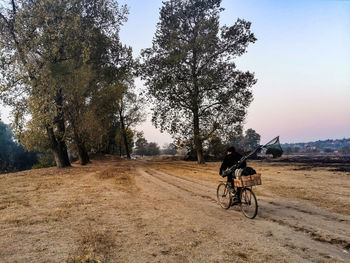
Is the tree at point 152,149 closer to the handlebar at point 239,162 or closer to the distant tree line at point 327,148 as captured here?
the distant tree line at point 327,148

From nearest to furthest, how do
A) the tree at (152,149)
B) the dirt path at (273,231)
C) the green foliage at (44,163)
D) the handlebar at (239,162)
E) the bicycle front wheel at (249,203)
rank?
the dirt path at (273,231) → the bicycle front wheel at (249,203) → the handlebar at (239,162) → the green foliage at (44,163) → the tree at (152,149)

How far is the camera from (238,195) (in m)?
8.41

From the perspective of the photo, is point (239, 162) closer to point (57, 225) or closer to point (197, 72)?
point (57, 225)

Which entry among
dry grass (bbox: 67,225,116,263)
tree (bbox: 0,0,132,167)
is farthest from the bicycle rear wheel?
tree (bbox: 0,0,132,167)

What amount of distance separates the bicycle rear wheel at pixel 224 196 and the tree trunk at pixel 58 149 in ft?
64.1

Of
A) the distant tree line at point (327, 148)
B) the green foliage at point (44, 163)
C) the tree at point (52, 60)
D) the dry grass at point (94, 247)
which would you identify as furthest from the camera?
the distant tree line at point (327, 148)

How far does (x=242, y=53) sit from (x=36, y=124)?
22.3 meters

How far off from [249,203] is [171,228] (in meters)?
2.87

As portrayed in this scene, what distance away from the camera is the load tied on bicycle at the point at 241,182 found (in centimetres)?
769

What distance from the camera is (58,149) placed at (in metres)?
24.3

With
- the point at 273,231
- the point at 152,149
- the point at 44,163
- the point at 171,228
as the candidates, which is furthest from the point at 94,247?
the point at 152,149

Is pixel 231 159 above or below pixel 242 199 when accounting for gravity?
above

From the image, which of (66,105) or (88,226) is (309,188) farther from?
(66,105)

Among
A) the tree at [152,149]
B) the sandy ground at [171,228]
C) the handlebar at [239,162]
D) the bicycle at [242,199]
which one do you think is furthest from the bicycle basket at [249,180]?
the tree at [152,149]
